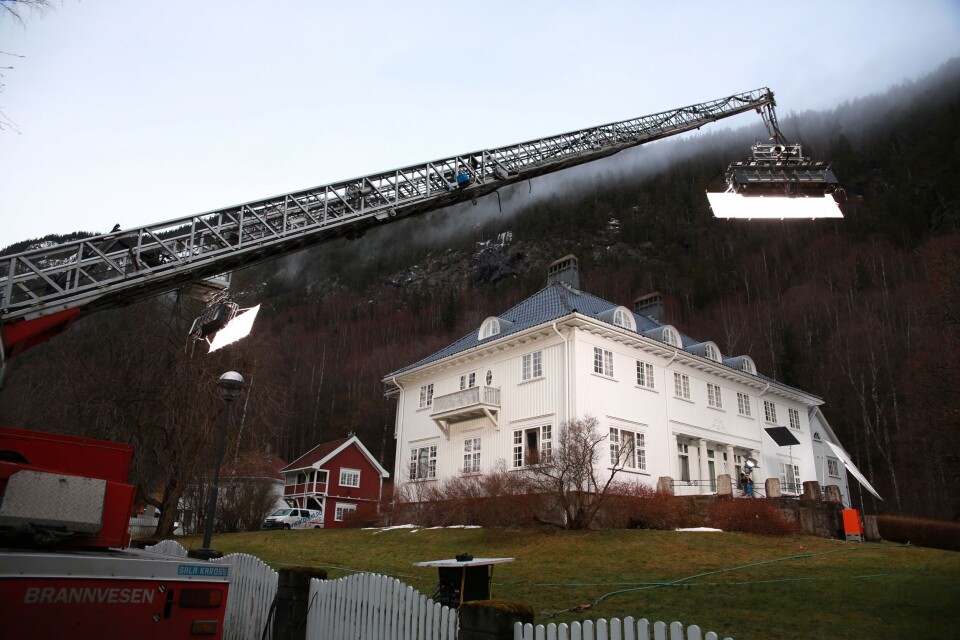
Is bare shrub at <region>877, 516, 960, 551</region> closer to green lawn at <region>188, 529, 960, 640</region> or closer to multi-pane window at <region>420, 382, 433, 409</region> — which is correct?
green lawn at <region>188, 529, 960, 640</region>

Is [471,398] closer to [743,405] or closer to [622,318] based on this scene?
[622,318]

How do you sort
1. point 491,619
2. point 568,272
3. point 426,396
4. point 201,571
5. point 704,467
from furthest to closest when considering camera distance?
point 568,272 → point 426,396 → point 704,467 → point 491,619 → point 201,571

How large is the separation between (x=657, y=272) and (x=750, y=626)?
99.3 meters

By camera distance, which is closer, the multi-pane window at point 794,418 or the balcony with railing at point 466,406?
the balcony with railing at point 466,406

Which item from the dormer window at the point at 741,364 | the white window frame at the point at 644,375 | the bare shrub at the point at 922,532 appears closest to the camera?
the bare shrub at the point at 922,532

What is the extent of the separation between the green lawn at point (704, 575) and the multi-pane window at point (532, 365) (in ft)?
26.2

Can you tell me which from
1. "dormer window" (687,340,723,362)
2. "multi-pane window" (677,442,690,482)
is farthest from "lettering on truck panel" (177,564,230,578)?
"dormer window" (687,340,723,362)

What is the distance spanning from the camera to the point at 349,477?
49875 millimetres

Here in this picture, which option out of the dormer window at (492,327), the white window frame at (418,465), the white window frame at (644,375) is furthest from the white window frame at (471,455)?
the white window frame at (644,375)

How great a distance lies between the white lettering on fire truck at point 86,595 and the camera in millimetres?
5105

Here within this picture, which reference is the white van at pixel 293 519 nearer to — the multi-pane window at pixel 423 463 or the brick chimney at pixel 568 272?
the multi-pane window at pixel 423 463

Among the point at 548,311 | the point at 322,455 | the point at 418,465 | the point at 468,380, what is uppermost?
the point at 548,311

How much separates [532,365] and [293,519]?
21.0 meters

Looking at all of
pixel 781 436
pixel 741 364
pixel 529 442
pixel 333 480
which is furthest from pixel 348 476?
pixel 781 436
